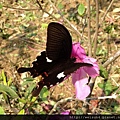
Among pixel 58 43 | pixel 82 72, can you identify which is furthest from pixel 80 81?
pixel 58 43

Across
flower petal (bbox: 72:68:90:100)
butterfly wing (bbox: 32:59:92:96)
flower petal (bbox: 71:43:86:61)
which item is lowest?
flower petal (bbox: 72:68:90:100)

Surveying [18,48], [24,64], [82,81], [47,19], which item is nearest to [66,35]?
[82,81]

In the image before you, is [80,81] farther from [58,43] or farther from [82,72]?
[58,43]

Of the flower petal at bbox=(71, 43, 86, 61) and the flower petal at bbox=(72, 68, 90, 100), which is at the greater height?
the flower petal at bbox=(71, 43, 86, 61)

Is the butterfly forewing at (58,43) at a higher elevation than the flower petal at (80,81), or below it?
higher

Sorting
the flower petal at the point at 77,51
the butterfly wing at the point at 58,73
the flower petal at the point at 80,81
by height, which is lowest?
the flower petal at the point at 80,81

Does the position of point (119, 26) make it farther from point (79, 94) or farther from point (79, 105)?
point (79, 94)
